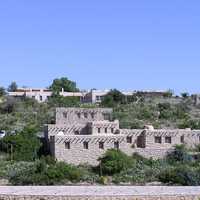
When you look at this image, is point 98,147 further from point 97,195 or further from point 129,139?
point 97,195

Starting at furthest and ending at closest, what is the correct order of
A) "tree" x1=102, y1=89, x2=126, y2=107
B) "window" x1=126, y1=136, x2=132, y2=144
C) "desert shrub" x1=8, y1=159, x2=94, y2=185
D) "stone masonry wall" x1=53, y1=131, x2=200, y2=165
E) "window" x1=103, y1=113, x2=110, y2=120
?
1. "tree" x1=102, y1=89, x2=126, y2=107
2. "window" x1=103, y1=113, x2=110, y2=120
3. "window" x1=126, y1=136, x2=132, y2=144
4. "stone masonry wall" x1=53, y1=131, x2=200, y2=165
5. "desert shrub" x1=8, y1=159, x2=94, y2=185

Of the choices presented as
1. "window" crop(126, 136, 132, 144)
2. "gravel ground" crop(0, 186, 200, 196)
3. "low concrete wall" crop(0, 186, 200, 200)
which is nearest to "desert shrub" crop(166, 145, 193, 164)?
"window" crop(126, 136, 132, 144)

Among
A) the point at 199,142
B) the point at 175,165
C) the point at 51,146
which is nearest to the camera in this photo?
the point at 175,165

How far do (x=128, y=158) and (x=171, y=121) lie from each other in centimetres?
2048

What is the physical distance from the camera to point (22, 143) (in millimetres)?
35875

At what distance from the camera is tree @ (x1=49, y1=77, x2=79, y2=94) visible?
81.1m

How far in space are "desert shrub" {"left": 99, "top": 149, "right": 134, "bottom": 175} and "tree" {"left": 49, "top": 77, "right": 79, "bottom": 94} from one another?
4866 cm

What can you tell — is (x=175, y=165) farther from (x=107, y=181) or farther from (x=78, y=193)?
(x=78, y=193)

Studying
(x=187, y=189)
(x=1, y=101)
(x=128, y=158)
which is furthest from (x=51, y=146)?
(x=1, y=101)

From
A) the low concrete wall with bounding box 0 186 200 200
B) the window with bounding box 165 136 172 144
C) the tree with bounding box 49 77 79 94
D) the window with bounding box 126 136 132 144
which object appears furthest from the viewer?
the tree with bounding box 49 77 79 94

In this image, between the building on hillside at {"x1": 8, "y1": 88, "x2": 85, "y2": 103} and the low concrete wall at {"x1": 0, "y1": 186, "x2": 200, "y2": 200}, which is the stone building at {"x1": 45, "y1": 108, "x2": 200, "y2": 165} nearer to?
the low concrete wall at {"x1": 0, "y1": 186, "x2": 200, "y2": 200}

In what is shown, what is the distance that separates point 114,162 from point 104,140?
9.51 feet

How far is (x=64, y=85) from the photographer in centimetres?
8212

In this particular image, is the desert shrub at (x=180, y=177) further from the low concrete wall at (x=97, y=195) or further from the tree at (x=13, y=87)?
the tree at (x=13, y=87)
